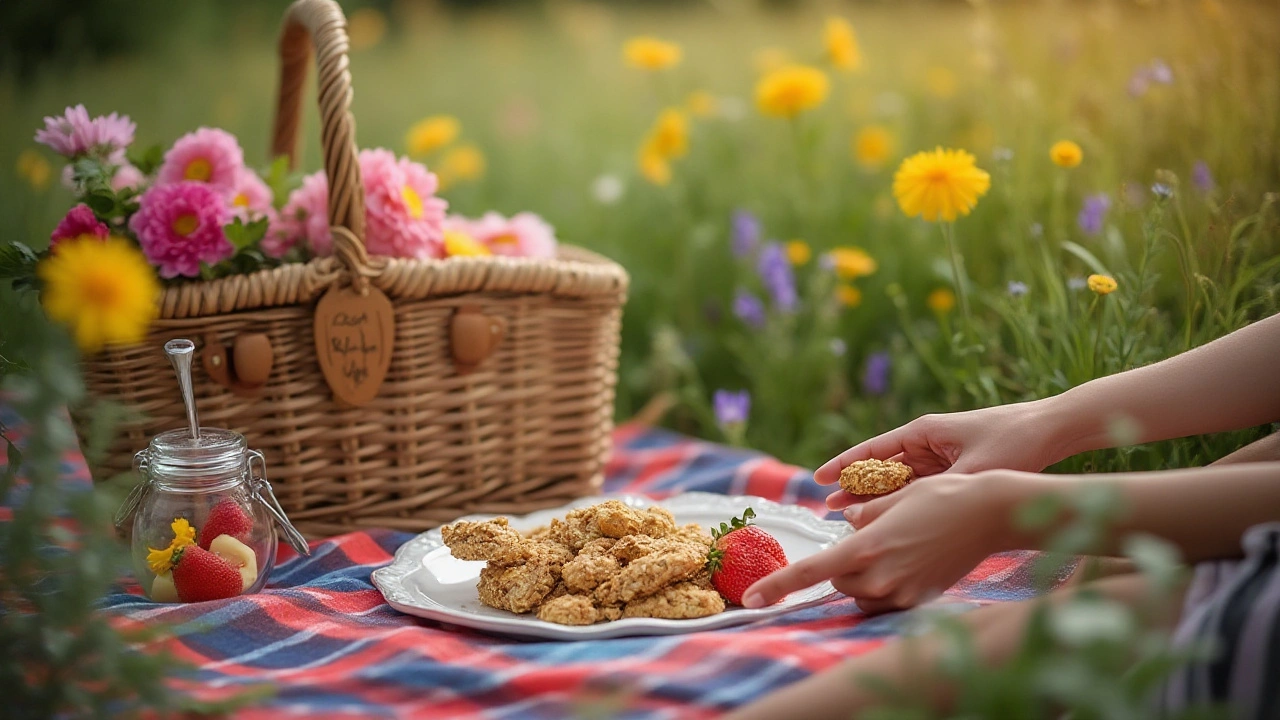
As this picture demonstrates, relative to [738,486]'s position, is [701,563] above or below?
above

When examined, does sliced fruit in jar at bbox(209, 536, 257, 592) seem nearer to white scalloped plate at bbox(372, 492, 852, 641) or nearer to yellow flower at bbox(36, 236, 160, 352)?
white scalloped plate at bbox(372, 492, 852, 641)

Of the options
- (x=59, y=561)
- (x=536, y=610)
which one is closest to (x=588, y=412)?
(x=536, y=610)

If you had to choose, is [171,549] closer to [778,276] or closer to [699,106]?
[778,276]

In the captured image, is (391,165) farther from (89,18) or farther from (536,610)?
(89,18)

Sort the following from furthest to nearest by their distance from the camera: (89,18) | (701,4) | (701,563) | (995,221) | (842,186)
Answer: (701,4)
(89,18)
(842,186)
(995,221)
(701,563)

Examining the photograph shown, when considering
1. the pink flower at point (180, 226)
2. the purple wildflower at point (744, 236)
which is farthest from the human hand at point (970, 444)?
the purple wildflower at point (744, 236)

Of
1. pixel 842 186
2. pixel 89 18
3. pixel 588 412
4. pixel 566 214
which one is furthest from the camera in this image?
pixel 89 18
